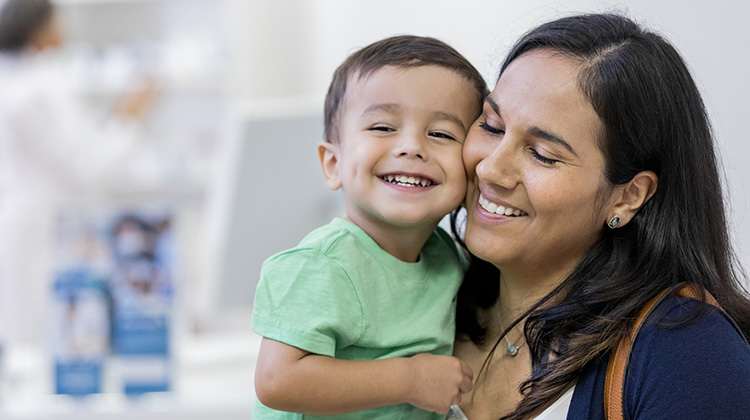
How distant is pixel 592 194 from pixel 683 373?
0.33 m

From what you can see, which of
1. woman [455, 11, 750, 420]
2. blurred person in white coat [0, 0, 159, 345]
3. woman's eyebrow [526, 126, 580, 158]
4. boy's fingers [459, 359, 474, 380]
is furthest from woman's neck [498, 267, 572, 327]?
blurred person in white coat [0, 0, 159, 345]

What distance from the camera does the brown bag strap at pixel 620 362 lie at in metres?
1.11

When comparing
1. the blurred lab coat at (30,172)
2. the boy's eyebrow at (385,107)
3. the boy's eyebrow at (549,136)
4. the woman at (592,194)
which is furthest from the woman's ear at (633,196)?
the blurred lab coat at (30,172)

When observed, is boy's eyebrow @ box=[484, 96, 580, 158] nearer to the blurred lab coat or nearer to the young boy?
the young boy

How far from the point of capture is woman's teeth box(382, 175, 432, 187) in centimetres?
134

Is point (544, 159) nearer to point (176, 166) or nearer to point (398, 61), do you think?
point (398, 61)

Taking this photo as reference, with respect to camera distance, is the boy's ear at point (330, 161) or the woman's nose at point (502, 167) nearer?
the woman's nose at point (502, 167)

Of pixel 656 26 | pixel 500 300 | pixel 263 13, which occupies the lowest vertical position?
pixel 500 300

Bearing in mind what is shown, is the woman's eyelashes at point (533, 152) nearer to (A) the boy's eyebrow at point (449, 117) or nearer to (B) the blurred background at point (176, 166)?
(A) the boy's eyebrow at point (449, 117)

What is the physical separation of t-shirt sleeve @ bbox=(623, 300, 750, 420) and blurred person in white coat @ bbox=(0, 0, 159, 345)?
3493 mm

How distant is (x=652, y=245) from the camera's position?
1.26 m

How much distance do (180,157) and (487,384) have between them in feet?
13.1

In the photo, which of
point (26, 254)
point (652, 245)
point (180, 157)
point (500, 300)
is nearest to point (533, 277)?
point (500, 300)

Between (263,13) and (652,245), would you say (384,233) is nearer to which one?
(652,245)
